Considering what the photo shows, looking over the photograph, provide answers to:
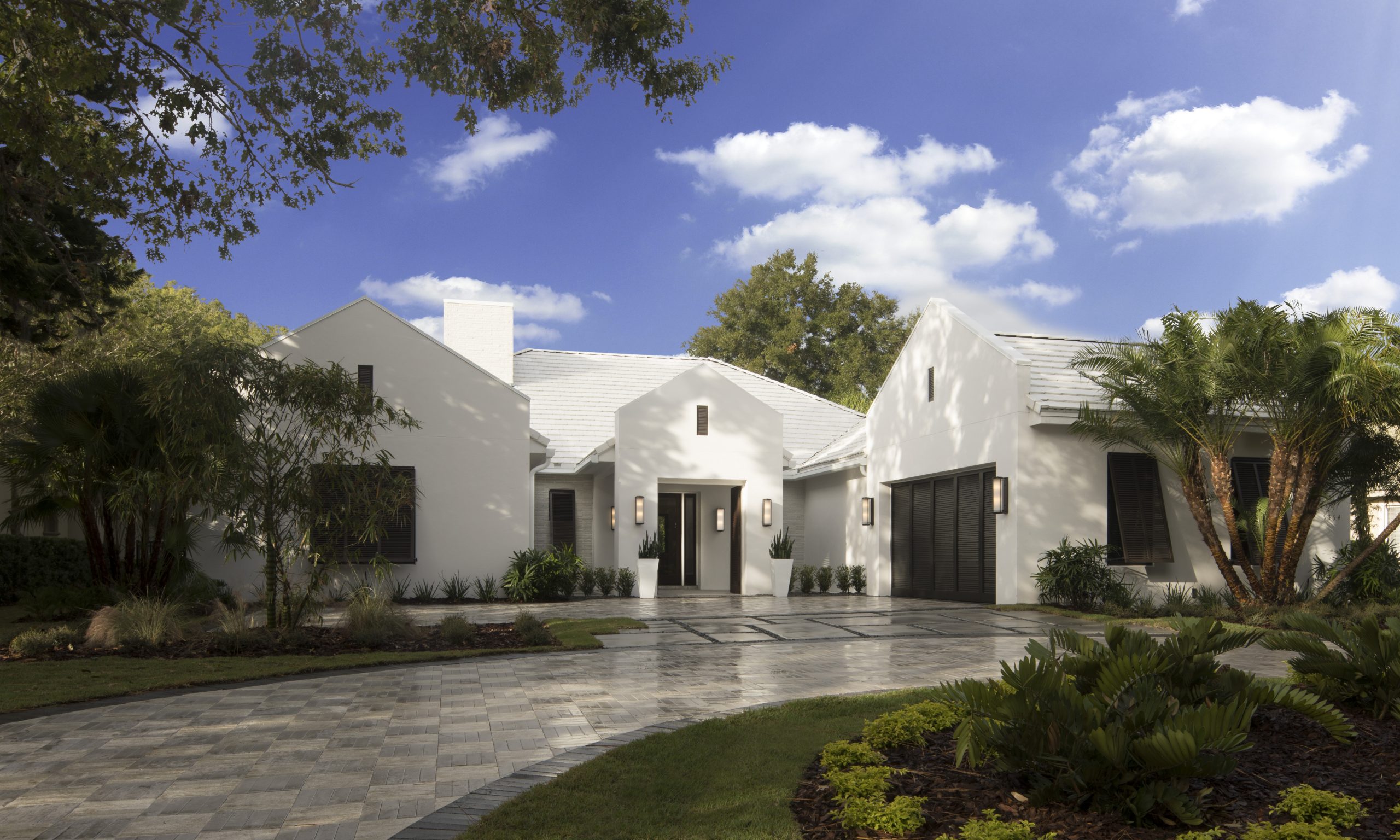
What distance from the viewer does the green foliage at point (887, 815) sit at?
145 inches

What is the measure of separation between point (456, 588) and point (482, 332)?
7428mm

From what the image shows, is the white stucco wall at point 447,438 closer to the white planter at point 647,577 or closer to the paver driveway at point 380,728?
the white planter at point 647,577

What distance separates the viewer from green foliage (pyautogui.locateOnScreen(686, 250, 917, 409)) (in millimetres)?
37312

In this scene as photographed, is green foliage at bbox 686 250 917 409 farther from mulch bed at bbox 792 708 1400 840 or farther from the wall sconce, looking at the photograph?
mulch bed at bbox 792 708 1400 840

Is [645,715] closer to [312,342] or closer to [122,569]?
[122,569]

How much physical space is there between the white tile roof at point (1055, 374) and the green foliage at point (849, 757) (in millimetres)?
11364

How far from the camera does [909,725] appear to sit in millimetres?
4992

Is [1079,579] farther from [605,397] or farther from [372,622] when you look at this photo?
[605,397]

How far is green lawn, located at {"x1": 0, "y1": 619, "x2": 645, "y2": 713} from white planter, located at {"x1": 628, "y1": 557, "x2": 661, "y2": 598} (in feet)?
27.3

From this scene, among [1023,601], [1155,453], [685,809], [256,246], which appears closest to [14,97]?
[256,246]

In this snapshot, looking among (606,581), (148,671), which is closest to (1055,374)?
(606,581)

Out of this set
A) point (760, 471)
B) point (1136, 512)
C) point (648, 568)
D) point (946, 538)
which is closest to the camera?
point (1136, 512)

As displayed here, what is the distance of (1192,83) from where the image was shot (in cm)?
1773

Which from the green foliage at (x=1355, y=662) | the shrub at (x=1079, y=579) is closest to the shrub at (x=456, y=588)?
the shrub at (x=1079, y=579)
